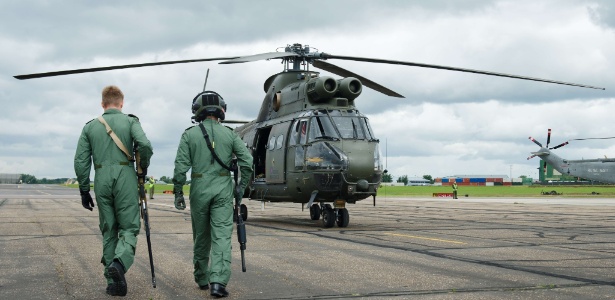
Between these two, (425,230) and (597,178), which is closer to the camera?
(425,230)

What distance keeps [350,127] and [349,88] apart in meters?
1.10

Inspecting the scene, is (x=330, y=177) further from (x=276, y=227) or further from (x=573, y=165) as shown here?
(x=573, y=165)

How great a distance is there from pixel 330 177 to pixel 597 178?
1855 inches

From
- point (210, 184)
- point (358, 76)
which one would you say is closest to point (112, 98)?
point (210, 184)

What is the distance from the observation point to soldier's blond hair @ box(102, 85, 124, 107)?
23.3 ft

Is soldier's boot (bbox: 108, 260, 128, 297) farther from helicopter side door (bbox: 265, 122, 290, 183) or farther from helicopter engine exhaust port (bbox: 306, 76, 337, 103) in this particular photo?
helicopter side door (bbox: 265, 122, 290, 183)

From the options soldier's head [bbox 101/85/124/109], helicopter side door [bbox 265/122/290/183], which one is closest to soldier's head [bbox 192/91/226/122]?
soldier's head [bbox 101/85/124/109]

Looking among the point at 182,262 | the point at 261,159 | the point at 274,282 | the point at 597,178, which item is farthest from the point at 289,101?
the point at 597,178

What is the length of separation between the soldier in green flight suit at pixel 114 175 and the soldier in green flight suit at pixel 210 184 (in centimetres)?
48

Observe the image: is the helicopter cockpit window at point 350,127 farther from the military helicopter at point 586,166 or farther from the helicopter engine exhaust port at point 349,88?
the military helicopter at point 586,166

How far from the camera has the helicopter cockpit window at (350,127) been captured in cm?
1529

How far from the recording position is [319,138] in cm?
1523

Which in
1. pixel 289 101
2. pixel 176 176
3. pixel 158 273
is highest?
pixel 289 101

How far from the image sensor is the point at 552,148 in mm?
59625
